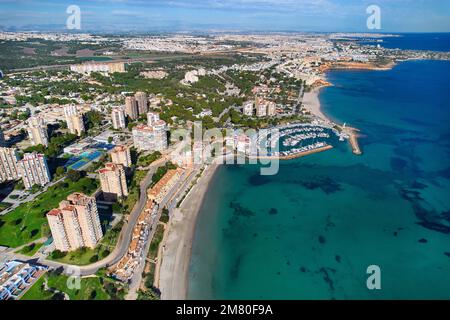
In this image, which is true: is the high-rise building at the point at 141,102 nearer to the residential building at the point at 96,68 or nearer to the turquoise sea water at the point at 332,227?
the turquoise sea water at the point at 332,227

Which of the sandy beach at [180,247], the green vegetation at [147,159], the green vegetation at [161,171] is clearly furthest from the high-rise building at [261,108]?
the sandy beach at [180,247]

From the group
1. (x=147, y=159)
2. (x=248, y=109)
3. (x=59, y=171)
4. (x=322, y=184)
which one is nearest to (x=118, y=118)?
(x=147, y=159)

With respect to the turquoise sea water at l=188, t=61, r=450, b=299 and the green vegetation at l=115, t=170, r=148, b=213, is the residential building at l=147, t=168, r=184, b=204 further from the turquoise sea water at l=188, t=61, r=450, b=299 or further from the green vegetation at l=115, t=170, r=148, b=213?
the turquoise sea water at l=188, t=61, r=450, b=299

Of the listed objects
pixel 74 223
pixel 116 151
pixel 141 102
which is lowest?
pixel 74 223

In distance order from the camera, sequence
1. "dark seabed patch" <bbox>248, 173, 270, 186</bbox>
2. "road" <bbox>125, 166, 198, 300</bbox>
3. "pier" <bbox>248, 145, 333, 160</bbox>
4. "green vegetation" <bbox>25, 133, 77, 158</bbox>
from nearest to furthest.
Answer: "road" <bbox>125, 166, 198, 300</bbox> → "dark seabed patch" <bbox>248, 173, 270, 186</bbox> → "green vegetation" <bbox>25, 133, 77, 158</bbox> → "pier" <bbox>248, 145, 333, 160</bbox>

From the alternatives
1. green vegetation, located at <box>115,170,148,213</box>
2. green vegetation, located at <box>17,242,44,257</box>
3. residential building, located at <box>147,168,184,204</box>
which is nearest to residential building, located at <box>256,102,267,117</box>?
residential building, located at <box>147,168,184,204</box>

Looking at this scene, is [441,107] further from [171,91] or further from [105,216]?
[105,216]

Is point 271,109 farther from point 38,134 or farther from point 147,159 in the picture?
point 38,134
